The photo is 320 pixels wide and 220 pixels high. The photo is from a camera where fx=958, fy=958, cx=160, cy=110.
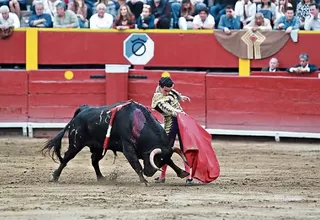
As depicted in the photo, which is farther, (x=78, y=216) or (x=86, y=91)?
(x=86, y=91)

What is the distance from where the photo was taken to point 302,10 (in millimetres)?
15320

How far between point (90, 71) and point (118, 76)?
19.8 inches

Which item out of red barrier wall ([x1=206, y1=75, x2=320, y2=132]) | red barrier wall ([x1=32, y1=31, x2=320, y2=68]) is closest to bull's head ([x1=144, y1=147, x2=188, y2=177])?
red barrier wall ([x1=206, y1=75, x2=320, y2=132])

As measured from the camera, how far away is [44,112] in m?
15.6

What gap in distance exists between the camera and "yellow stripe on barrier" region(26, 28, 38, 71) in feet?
52.3

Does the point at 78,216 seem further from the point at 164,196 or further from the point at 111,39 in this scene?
the point at 111,39

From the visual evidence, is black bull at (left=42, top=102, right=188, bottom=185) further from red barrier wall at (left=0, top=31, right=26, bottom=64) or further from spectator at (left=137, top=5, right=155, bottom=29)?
red barrier wall at (left=0, top=31, right=26, bottom=64)

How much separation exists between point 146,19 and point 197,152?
5779 millimetres

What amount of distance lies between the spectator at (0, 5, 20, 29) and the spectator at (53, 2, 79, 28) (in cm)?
65

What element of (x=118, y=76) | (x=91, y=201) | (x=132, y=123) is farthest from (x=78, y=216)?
(x=118, y=76)

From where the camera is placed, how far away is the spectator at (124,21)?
15.6 meters

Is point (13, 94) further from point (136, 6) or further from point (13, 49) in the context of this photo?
point (136, 6)

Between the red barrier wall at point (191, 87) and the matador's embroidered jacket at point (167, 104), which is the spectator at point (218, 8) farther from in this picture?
the matador's embroidered jacket at point (167, 104)

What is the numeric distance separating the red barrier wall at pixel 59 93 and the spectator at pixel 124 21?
33.1 inches
